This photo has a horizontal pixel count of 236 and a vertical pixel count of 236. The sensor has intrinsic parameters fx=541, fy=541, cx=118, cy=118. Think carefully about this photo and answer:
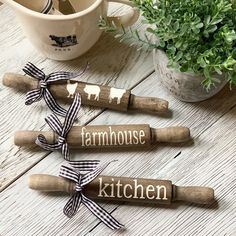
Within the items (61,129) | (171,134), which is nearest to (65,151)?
(61,129)

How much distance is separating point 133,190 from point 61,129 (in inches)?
4.7

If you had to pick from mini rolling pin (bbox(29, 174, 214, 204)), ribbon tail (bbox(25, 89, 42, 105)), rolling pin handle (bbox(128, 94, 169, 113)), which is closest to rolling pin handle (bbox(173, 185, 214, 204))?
mini rolling pin (bbox(29, 174, 214, 204))

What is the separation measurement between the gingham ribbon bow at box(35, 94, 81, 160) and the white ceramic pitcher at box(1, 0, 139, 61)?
8 centimetres

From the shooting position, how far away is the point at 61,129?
669 millimetres

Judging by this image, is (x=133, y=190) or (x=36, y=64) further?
(x=36, y=64)

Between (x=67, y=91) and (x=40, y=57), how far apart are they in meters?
0.08

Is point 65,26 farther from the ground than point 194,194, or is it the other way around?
point 65,26

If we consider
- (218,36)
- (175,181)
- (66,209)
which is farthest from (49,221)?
(218,36)

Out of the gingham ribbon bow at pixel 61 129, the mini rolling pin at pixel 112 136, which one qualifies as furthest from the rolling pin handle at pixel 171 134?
the gingham ribbon bow at pixel 61 129

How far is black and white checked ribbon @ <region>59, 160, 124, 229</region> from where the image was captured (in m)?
0.63

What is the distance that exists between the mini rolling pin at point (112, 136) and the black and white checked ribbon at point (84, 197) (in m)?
0.03

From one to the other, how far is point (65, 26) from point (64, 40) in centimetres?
3

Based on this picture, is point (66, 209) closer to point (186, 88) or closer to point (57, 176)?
point (57, 176)

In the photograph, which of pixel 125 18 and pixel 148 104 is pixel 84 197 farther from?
pixel 125 18
